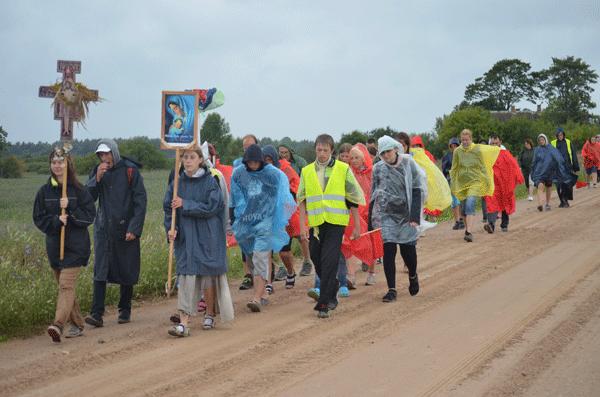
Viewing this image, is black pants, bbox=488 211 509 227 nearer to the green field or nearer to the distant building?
the green field

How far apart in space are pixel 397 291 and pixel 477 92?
90.4 m

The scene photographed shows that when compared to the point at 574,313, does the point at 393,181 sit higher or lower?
higher

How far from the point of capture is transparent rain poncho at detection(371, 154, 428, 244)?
1094 cm

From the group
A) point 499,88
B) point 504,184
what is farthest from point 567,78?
point 504,184

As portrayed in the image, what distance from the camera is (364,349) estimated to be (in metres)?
8.01

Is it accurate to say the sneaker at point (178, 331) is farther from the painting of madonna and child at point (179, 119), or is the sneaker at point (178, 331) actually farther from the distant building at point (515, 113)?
the distant building at point (515, 113)

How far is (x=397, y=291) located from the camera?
1148 cm

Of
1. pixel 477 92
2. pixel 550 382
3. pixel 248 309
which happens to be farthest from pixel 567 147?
pixel 477 92

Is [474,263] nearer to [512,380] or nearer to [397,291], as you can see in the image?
[397,291]

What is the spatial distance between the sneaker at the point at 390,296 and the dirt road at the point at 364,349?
0.33 feet

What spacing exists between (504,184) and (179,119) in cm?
1023

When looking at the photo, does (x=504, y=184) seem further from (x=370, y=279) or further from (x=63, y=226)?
(x=63, y=226)

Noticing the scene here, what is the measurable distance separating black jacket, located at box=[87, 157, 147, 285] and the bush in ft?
58.4

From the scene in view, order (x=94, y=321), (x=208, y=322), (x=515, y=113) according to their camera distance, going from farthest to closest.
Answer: (x=515, y=113), (x=94, y=321), (x=208, y=322)
